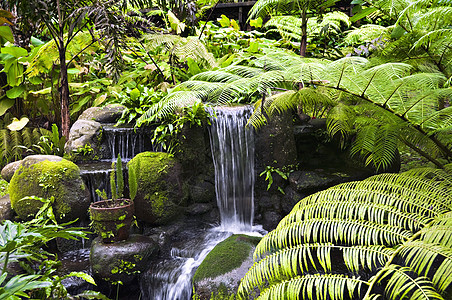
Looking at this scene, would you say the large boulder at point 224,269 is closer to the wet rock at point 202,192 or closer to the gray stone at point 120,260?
the gray stone at point 120,260

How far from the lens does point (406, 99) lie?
6.70 feet

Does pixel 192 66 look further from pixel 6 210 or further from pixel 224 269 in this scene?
pixel 224 269

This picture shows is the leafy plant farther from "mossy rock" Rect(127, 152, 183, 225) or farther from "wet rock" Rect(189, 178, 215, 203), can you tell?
"mossy rock" Rect(127, 152, 183, 225)

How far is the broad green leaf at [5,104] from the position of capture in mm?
6016

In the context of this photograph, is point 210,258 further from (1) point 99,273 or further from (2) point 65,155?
(2) point 65,155

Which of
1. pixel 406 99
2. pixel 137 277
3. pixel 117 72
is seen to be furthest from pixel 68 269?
pixel 406 99

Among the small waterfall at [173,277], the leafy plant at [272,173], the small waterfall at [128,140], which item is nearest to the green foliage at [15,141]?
the small waterfall at [128,140]

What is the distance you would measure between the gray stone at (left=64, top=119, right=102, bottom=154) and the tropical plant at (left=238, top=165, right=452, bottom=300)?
12.9ft

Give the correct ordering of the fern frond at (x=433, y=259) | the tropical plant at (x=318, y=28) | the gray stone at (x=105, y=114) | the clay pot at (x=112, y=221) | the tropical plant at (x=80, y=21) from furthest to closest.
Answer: the gray stone at (x=105, y=114), the tropical plant at (x=318, y=28), the tropical plant at (x=80, y=21), the clay pot at (x=112, y=221), the fern frond at (x=433, y=259)

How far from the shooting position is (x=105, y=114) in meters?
5.48

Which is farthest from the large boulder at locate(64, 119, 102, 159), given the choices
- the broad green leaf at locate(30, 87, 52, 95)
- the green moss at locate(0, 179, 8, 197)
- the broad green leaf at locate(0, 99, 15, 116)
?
the broad green leaf at locate(0, 99, 15, 116)

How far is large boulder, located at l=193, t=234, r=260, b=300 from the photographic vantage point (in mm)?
2580

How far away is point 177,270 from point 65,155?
2.71 meters

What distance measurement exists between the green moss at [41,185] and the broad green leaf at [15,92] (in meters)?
2.49
